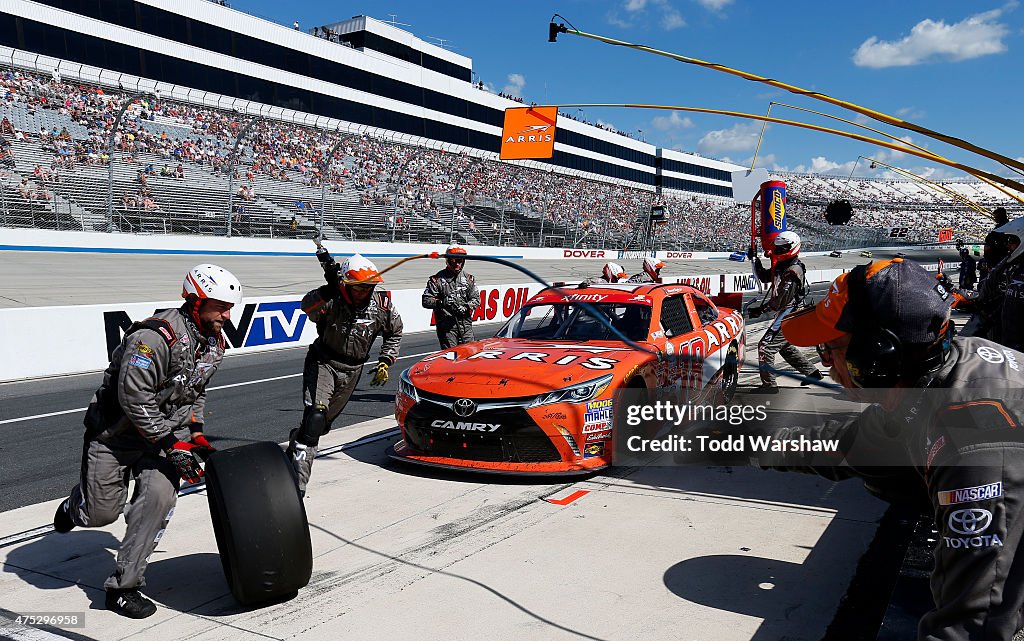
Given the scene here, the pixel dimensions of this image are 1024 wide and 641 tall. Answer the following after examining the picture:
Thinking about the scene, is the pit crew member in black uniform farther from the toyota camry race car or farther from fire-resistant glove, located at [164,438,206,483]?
fire-resistant glove, located at [164,438,206,483]

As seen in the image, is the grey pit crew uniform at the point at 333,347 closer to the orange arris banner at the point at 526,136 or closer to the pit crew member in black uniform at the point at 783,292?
the pit crew member in black uniform at the point at 783,292

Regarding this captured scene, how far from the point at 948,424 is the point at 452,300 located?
7.11 meters

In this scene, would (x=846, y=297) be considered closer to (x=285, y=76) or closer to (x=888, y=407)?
(x=888, y=407)

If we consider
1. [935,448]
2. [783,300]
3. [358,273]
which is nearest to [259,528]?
[358,273]

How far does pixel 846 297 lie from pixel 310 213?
27537 millimetres

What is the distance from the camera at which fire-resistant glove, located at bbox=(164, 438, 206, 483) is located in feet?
11.9

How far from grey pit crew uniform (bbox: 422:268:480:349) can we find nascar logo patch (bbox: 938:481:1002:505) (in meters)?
7.01

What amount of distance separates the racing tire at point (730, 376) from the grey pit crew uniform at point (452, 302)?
9.51 ft

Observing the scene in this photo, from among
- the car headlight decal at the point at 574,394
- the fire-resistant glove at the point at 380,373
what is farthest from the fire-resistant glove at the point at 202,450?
the car headlight decal at the point at 574,394

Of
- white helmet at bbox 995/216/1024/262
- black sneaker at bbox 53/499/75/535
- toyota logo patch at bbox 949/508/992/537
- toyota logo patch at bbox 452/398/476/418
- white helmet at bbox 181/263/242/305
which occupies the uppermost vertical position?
white helmet at bbox 995/216/1024/262

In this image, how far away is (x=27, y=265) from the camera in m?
18.7

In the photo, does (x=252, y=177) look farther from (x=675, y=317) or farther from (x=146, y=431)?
(x=146, y=431)

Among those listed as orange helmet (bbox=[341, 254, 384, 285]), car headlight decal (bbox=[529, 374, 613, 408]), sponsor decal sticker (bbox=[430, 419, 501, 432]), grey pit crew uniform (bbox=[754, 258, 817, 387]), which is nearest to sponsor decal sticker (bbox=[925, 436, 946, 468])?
car headlight decal (bbox=[529, 374, 613, 408])

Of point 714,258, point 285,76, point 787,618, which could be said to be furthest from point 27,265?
point 714,258
